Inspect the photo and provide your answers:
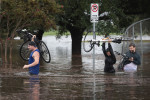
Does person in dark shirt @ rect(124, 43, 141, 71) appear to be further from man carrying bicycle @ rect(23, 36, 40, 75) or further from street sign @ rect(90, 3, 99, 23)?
man carrying bicycle @ rect(23, 36, 40, 75)

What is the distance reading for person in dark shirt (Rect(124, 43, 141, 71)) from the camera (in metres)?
15.0

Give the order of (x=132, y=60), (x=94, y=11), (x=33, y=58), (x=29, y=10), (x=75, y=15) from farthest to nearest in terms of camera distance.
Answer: (x=75, y=15) < (x=29, y=10) < (x=94, y=11) < (x=132, y=60) < (x=33, y=58)

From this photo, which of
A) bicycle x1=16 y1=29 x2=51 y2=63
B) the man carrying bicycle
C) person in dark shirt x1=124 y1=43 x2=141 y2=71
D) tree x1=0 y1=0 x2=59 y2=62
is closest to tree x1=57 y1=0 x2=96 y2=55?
tree x1=0 y1=0 x2=59 y2=62

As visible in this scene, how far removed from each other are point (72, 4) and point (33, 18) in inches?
202

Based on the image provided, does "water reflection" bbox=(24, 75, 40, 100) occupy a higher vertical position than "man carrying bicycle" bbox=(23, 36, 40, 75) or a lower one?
lower

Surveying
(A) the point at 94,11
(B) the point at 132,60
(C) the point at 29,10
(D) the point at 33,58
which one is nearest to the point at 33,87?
(D) the point at 33,58

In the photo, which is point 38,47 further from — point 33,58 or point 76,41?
point 76,41

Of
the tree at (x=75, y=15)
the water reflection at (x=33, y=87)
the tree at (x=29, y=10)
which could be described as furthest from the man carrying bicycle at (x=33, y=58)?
the tree at (x=75, y=15)

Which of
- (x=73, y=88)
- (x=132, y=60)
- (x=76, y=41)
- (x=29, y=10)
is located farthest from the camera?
(x=76, y=41)

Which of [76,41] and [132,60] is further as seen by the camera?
[76,41]

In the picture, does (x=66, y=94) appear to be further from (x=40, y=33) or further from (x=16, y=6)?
(x=40, y=33)

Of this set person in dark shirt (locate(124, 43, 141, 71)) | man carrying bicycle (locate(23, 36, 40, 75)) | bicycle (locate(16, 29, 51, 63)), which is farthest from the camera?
bicycle (locate(16, 29, 51, 63))

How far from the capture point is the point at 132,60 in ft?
49.1

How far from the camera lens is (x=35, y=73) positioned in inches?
466
